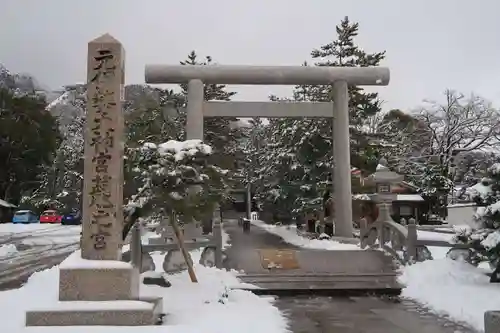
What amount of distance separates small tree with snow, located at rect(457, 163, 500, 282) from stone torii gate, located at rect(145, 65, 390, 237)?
10661mm

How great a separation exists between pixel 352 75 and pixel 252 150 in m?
31.6

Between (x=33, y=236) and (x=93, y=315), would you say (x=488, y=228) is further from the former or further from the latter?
(x=33, y=236)

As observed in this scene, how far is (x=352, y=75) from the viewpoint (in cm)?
2247

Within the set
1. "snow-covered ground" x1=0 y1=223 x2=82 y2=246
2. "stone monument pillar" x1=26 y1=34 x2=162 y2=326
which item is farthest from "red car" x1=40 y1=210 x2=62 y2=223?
"stone monument pillar" x1=26 y1=34 x2=162 y2=326

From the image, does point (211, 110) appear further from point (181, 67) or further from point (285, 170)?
point (285, 170)

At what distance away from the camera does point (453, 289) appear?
1141 cm

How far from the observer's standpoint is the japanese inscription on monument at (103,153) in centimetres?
839

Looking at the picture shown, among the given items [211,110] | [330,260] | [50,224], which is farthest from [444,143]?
[50,224]

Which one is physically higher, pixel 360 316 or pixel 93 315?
pixel 93 315

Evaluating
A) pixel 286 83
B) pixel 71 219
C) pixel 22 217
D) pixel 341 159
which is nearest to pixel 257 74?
pixel 286 83

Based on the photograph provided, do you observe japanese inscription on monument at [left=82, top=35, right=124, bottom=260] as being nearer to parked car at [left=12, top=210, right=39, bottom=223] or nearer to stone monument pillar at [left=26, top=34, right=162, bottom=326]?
stone monument pillar at [left=26, top=34, right=162, bottom=326]

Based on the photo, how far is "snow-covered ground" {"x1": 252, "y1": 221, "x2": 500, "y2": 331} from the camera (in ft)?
31.7

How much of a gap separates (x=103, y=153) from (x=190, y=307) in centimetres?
302

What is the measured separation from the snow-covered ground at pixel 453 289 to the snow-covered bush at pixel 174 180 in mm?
5105
